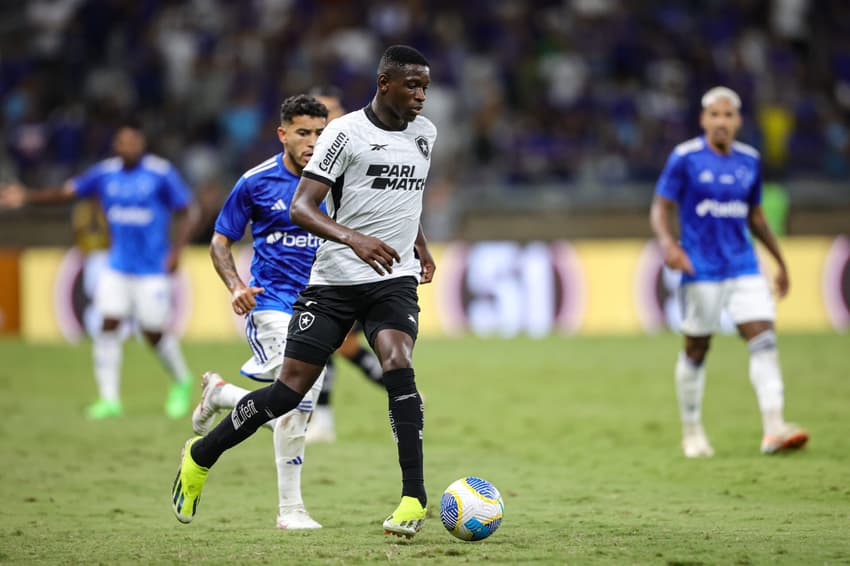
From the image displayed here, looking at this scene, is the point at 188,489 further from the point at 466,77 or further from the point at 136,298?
the point at 466,77

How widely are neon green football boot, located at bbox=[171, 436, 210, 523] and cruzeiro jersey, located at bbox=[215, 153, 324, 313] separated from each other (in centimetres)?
118

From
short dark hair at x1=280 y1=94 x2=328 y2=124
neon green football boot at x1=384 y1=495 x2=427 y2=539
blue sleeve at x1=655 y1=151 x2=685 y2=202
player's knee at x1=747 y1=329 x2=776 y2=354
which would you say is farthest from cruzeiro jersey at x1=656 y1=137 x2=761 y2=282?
neon green football boot at x1=384 y1=495 x2=427 y2=539

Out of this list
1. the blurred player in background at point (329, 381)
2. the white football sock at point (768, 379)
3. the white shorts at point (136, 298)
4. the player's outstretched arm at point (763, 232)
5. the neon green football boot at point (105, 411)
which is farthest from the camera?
the white shorts at point (136, 298)

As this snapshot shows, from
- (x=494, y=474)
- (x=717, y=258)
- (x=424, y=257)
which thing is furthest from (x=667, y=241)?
(x=424, y=257)

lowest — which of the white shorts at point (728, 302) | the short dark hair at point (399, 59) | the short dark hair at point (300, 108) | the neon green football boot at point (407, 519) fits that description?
the neon green football boot at point (407, 519)

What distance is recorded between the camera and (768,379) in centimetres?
966

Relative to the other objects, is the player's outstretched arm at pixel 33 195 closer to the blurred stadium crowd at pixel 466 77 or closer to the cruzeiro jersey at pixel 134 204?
the cruzeiro jersey at pixel 134 204

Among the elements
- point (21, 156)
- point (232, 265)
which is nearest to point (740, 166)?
point (232, 265)

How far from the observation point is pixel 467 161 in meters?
23.5

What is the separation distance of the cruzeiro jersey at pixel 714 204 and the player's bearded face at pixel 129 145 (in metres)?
5.89

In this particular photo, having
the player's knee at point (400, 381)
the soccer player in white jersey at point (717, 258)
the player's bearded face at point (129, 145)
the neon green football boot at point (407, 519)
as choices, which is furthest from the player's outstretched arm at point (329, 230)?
the player's bearded face at point (129, 145)

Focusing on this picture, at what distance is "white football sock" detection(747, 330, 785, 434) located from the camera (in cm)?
963

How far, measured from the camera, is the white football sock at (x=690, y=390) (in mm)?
9812

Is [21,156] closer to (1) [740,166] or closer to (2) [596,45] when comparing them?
(2) [596,45]
